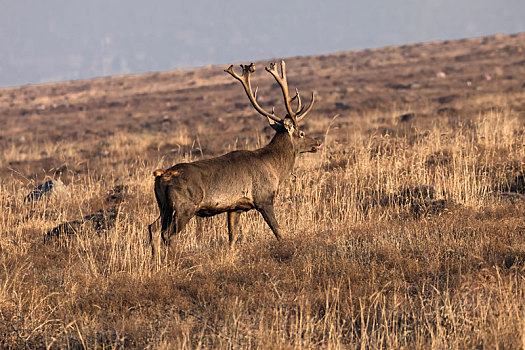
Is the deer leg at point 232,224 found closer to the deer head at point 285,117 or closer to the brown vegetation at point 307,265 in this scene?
the brown vegetation at point 307,265

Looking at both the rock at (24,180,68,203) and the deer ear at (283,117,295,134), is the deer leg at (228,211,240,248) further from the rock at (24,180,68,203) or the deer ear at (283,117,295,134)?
the rock at (24,180,68,203)

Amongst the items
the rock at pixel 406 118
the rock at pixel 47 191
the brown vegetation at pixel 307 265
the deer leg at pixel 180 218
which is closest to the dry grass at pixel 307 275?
the brown vegetation at pixel 307 265

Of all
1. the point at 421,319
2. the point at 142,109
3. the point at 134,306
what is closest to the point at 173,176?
the point at 134,306

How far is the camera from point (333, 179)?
13.4 m

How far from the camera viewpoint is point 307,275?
748 centimetres

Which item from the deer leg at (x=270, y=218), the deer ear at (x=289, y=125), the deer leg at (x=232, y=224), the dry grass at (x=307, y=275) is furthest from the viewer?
the deer ear at (x=289, y=125)

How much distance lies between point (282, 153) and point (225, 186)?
62.5 inches

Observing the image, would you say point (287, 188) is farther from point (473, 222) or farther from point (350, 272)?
point (350, 272)

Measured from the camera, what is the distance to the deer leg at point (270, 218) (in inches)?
364

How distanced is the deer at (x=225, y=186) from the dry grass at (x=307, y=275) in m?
0.40

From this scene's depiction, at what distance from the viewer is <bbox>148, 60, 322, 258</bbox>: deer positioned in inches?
339

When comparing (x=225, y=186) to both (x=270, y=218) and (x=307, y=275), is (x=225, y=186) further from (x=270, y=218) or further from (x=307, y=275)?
(x=307, y=275)

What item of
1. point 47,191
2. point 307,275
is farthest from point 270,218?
point 47,191

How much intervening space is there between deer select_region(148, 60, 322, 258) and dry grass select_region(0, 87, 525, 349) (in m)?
0.40
